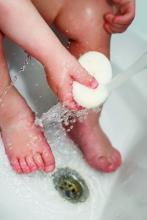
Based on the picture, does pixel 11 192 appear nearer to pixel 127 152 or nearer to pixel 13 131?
pixel 13 131

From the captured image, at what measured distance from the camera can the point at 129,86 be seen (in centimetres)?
107

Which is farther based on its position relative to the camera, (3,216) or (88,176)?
(88,176)

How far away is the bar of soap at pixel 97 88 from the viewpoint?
2.73 feet

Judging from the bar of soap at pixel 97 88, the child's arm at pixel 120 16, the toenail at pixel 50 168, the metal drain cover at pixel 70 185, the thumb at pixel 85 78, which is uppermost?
the thumb at pixel 85 78

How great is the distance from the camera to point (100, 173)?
3.35 ft

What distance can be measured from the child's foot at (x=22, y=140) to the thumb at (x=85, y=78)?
0.50 feet

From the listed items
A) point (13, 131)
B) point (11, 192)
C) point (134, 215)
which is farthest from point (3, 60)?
point (134, 215)

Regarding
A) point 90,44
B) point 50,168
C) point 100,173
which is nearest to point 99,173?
point 100,173

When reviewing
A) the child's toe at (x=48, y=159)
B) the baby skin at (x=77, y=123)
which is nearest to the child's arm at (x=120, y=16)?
the baby skin at (x=77, y=123)

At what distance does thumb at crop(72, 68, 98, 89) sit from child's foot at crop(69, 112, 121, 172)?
0.17 m

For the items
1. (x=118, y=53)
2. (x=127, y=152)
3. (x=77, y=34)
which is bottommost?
(x=127, y=152)

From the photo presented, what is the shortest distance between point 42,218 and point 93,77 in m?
0.26

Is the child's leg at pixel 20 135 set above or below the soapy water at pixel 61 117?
Result: above

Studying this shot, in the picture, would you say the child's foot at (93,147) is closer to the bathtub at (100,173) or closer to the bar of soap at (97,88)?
the bathtub at (100,173)
